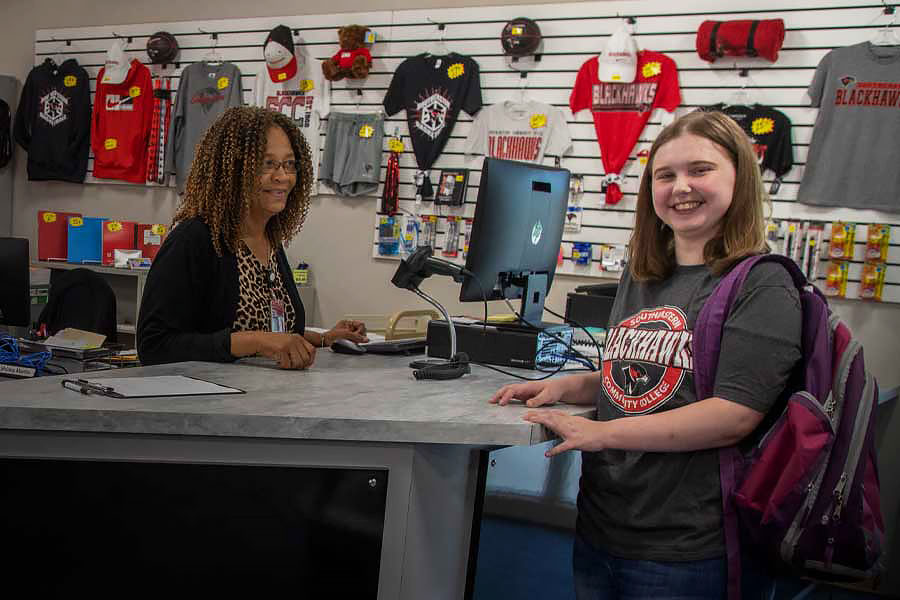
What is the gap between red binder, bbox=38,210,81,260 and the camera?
618 centimetres

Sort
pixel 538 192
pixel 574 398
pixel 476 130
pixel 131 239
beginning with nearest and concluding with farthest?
pixel 574 398, pixel 538 192, pixel 476 130, pixel 131 239

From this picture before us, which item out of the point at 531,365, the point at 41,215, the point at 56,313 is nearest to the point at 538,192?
the point at 531,365

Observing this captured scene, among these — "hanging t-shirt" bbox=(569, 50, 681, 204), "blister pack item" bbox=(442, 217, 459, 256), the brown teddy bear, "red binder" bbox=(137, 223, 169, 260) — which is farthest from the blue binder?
"hanging t-shirt" bbox=(569, 50, 681, 204)

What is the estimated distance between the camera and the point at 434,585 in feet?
5.30

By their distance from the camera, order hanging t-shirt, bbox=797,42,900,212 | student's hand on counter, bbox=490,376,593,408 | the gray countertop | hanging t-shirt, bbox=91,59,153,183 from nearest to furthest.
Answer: the gray countertop < student's hand on counter, bbox=490,376,593,408 < hanging t-shirt, bbox=797,42,900,212 < hanging t-shirt, bbox=91,59,153,183

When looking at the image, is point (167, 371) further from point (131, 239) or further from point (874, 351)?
point (131, 239)

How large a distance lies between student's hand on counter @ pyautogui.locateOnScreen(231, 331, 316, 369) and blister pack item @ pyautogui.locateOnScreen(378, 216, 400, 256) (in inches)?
135

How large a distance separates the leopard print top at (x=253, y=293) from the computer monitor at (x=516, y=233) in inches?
23.0

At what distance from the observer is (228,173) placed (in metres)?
2.38

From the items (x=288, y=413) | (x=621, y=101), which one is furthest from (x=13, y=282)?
(x=621, y=101)

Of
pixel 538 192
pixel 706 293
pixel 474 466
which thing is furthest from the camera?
pixel 538 192

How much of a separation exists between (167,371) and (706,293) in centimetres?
125

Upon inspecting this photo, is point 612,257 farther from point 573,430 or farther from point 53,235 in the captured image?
point 53,235

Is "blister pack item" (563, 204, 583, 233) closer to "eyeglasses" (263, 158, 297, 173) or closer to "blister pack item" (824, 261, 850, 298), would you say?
"blister pack item" (824, 261, 850, 298)
